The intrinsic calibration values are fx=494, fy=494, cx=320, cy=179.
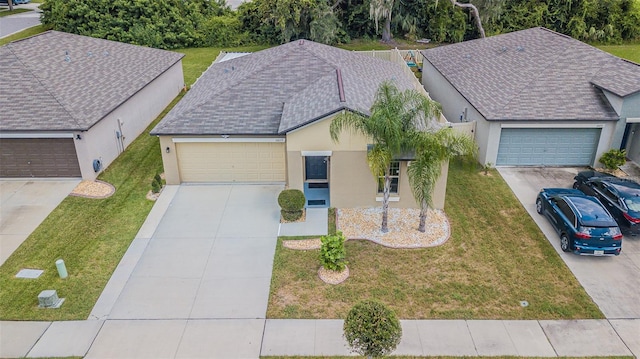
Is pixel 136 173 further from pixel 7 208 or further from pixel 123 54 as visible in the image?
pixel 123 54

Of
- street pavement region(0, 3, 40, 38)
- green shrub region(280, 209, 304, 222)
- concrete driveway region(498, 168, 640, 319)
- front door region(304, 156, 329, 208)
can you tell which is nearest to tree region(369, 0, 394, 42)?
front door region(304, 156, 329, 208)

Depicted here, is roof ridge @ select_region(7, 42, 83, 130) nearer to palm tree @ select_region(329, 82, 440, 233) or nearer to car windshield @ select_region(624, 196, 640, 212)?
palm tree @ select_region(329, 82, 440, 233)

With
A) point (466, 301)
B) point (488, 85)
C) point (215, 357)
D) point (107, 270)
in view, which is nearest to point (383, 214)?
point (466, 301)

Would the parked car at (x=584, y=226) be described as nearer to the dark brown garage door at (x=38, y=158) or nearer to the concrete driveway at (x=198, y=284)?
the concrete driveway at (x=198, y=284)

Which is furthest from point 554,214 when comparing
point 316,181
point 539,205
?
point 316,181

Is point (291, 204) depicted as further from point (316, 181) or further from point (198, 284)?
point (198, 284)

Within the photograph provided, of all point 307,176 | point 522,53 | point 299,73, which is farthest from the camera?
point 522,53

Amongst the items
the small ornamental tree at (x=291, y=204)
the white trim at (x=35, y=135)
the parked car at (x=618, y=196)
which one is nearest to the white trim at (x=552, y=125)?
the parked car at (x=618, y=196)
